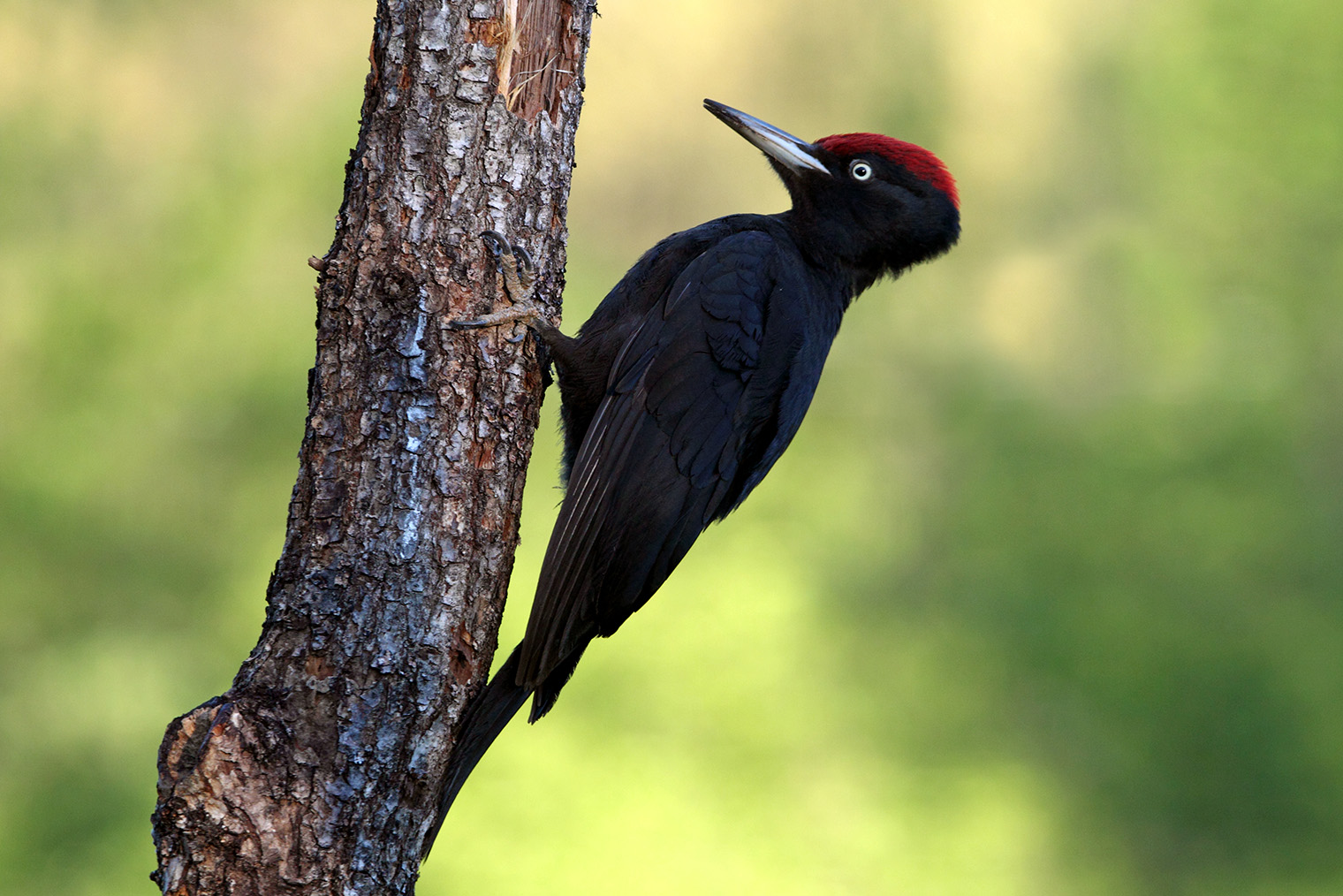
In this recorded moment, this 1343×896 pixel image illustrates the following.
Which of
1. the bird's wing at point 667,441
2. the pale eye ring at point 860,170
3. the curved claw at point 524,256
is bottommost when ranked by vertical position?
the bird's wing at point 667,441

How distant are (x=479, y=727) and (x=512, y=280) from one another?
845 millimetres

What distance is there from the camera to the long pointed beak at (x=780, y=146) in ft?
9.61

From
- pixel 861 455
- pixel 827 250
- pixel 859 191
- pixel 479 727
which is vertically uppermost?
pixel 861 455

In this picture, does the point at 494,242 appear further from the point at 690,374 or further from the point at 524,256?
the point at 690,374

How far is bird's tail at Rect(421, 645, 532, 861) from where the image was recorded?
2.03 m

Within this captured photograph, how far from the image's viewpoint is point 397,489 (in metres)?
2.00

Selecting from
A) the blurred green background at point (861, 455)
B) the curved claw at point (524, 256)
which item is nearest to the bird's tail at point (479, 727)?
the curved claw at point (524, 256)

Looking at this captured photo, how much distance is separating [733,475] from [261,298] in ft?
15.3

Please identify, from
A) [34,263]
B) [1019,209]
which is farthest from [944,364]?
[34,263]

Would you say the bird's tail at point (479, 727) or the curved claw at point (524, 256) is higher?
the curved claw at point (524, 256)

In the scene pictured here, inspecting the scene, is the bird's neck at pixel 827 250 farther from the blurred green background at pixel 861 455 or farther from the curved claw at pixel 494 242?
the blurred green background at pixel 861 455

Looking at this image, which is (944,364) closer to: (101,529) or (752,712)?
(752,712)

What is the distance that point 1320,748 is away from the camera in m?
5.89

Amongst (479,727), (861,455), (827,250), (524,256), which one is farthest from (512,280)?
(861,455)
